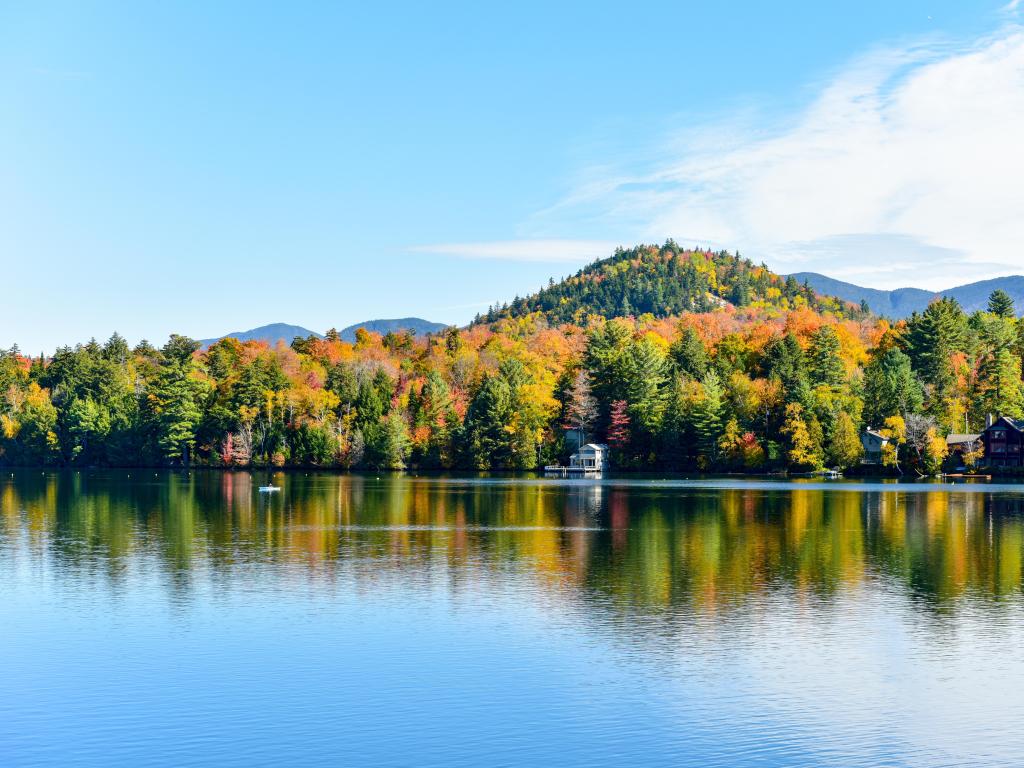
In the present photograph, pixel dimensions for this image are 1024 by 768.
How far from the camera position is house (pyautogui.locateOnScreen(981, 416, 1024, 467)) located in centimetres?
11262

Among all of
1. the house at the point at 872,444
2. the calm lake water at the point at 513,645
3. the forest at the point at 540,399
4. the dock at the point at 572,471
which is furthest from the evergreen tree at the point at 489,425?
the calm lake water at the point at 513,645

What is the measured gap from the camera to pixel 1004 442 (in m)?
114

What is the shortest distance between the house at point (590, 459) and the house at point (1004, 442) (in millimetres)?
44771

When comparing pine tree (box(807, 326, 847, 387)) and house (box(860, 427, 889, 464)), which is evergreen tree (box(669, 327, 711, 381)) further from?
house (box(860, 427, 889, 464))

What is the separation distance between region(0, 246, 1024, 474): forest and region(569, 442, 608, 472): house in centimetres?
199

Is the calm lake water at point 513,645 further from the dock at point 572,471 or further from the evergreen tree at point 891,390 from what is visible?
the dock at point 572,471

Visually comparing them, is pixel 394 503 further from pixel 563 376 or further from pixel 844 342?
pixel 844 342

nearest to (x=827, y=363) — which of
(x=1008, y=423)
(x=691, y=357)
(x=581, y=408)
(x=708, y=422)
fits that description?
(x=708, y=422)

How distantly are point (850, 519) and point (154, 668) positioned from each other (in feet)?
150

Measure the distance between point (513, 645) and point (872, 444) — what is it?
3968 inches

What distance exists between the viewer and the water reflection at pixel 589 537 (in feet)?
125

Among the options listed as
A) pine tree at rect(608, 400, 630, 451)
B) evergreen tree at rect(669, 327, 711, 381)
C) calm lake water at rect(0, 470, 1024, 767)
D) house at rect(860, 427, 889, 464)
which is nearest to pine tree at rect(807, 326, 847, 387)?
house at rect(860, 427, 889, 464)

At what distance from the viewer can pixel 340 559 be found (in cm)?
4369

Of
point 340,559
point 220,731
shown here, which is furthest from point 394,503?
point 220,731
